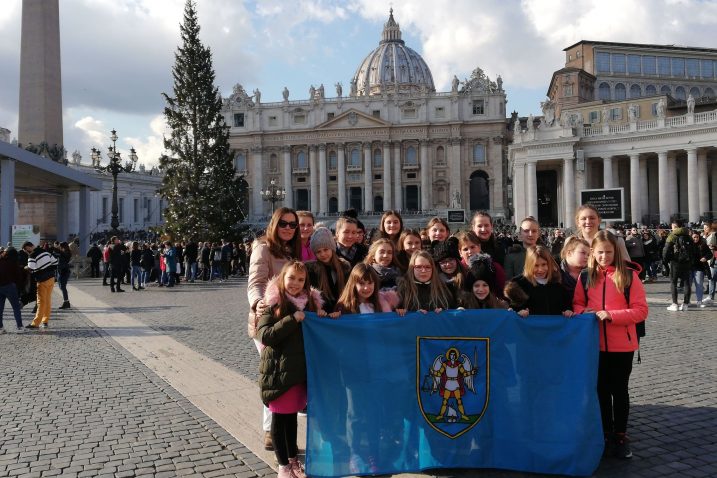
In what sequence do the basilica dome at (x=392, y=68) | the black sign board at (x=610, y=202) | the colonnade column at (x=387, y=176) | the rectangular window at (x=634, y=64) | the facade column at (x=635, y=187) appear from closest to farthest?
1. the black sign board at (x=610, y=202)
2. the facade column at (x=635, y=187)
3. the rectangular window at (x=634, y=64)
4. the colonnade column at (x=387, y=176)
5. the basilica dome at (x=392, y=68)

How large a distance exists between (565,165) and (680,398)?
3779 cm

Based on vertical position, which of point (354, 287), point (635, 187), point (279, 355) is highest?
point (635, 187)

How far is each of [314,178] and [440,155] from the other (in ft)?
54.2

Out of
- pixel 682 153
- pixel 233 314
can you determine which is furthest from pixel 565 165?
pixel 233 314

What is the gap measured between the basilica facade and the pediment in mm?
128

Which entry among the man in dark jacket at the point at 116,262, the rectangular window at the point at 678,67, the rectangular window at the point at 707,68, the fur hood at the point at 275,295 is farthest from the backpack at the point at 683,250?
the rectangular window at the point at 707,68

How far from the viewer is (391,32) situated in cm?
11069

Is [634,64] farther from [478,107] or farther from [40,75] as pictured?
[40,75]

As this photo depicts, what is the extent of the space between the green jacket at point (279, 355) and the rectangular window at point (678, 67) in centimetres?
7212

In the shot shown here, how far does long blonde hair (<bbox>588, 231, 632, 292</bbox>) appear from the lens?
473cm

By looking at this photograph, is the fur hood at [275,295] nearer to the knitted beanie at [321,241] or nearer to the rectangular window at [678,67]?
the knitted beanie at [321,241]

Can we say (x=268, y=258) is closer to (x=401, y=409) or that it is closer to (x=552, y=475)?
(x=401, y=409)

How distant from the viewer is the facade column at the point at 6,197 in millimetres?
21375

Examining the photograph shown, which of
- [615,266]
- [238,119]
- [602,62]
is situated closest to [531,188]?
[602,62]
